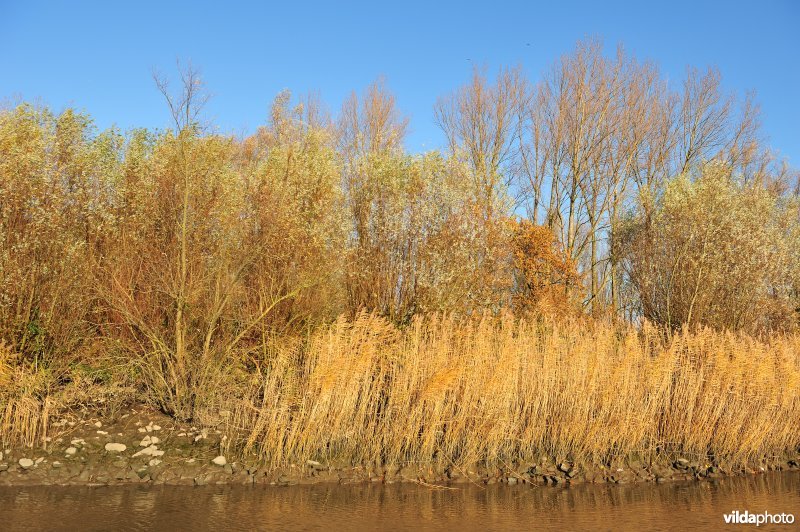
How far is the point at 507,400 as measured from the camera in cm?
1026

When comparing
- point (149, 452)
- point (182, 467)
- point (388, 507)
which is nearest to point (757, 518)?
point (388, 507)

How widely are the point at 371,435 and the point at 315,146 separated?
934 centimetres

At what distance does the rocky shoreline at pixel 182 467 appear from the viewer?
950cm

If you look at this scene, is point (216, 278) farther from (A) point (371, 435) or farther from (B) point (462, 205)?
(B) point (462, 205)

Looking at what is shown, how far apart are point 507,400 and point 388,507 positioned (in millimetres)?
2806

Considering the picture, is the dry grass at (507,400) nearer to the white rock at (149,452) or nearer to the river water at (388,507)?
the river water at (388,507)

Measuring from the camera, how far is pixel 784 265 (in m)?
22.4

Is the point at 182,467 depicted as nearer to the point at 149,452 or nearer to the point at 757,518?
the point at 149,452

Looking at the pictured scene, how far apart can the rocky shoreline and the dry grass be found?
21 centimetres

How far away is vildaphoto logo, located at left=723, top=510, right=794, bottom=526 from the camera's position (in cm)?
806

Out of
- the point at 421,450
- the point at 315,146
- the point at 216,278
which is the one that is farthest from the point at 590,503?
the point at 315,146

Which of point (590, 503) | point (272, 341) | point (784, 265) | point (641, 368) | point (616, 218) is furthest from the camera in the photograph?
point (616, 218)

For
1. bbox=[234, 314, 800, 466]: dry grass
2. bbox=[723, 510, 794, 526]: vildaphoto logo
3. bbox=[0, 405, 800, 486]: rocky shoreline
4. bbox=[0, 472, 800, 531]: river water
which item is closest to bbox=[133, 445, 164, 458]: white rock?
bbox=[0, 405, 800, 486]: rocky shoreline

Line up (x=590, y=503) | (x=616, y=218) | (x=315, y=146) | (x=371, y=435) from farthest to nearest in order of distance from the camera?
1. (x=616, y=218)
2. (x=315, y=146)
3. (x=371, y=435)
4. (x=590, y=503)
